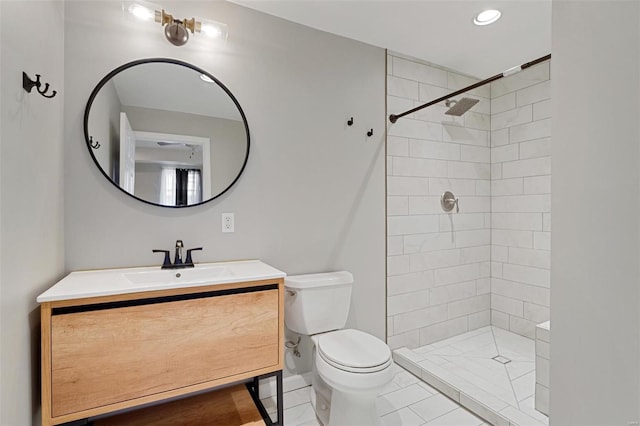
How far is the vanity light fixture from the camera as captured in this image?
168cm

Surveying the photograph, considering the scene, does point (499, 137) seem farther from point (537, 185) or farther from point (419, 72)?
point (419, 72)

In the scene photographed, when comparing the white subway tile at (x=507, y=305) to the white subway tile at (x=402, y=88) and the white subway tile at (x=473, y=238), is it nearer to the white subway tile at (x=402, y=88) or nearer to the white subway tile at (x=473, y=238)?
the white subway tile at (x=473, y=238)

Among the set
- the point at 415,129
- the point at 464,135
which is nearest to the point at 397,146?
the point at 415,129

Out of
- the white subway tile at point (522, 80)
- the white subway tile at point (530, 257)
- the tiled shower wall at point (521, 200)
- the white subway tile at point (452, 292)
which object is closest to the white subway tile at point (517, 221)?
the tiled shower wall at point (521, 200)

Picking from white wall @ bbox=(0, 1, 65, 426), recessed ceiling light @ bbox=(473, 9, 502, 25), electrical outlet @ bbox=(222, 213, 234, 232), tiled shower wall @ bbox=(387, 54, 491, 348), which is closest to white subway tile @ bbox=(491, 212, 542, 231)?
tiled shower wall @ bbox=(387, 54, 491, 348)

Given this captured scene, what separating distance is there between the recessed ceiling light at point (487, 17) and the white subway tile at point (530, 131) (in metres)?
1.11

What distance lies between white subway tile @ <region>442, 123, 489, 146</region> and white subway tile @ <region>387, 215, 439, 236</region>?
76cm

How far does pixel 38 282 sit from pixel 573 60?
1838 mm

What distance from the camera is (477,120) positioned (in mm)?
3053

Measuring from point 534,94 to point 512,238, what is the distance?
1320mm

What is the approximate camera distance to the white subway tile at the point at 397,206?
2530 millimetres

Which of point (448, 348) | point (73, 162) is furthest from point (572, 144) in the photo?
point (448, 348)

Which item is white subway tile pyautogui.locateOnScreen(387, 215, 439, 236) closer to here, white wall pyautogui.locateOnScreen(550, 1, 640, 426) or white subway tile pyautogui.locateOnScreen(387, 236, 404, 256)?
white subway tile pyautogui.locateOnScreen(387, 236, 404, 256)

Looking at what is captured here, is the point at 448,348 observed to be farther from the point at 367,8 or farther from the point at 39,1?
the point at 39,1
